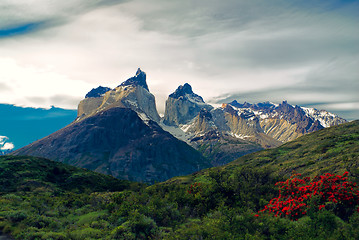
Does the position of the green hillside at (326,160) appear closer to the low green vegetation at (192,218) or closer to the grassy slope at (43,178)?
the low green vegetation at (192,218)

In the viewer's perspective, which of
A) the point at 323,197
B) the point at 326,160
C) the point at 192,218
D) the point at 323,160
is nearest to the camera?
the point at 323,197

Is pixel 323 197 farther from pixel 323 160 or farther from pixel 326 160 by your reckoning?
pixel 323 160

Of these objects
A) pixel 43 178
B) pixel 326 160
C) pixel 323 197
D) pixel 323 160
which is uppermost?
pixel 323 197

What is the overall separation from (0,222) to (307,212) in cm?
4826

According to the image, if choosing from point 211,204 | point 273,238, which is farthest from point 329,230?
point 211,204

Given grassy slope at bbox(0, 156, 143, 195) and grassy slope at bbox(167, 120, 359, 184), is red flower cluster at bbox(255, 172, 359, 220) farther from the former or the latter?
grassy slope at bbox(0, 156, 143, 195)

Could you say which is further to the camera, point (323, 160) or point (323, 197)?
point (323, 160)

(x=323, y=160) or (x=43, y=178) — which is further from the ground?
(x=43, y=178)

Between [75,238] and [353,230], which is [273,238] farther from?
[75,238]

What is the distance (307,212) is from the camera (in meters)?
39.5

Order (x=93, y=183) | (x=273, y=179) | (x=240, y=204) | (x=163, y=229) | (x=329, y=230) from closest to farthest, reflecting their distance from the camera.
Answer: (x=329, y=230)
(x=163, y=229)
(x=240, y=204)
(x=273, y=179)
(x=93, y=183)

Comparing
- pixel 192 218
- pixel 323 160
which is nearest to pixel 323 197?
pixel 192 218

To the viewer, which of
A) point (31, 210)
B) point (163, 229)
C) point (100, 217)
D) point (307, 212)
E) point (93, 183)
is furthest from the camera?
point (93, 183)

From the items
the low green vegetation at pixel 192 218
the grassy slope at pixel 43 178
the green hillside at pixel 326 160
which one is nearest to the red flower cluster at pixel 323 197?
the low green vegetation at pixel 192 218
